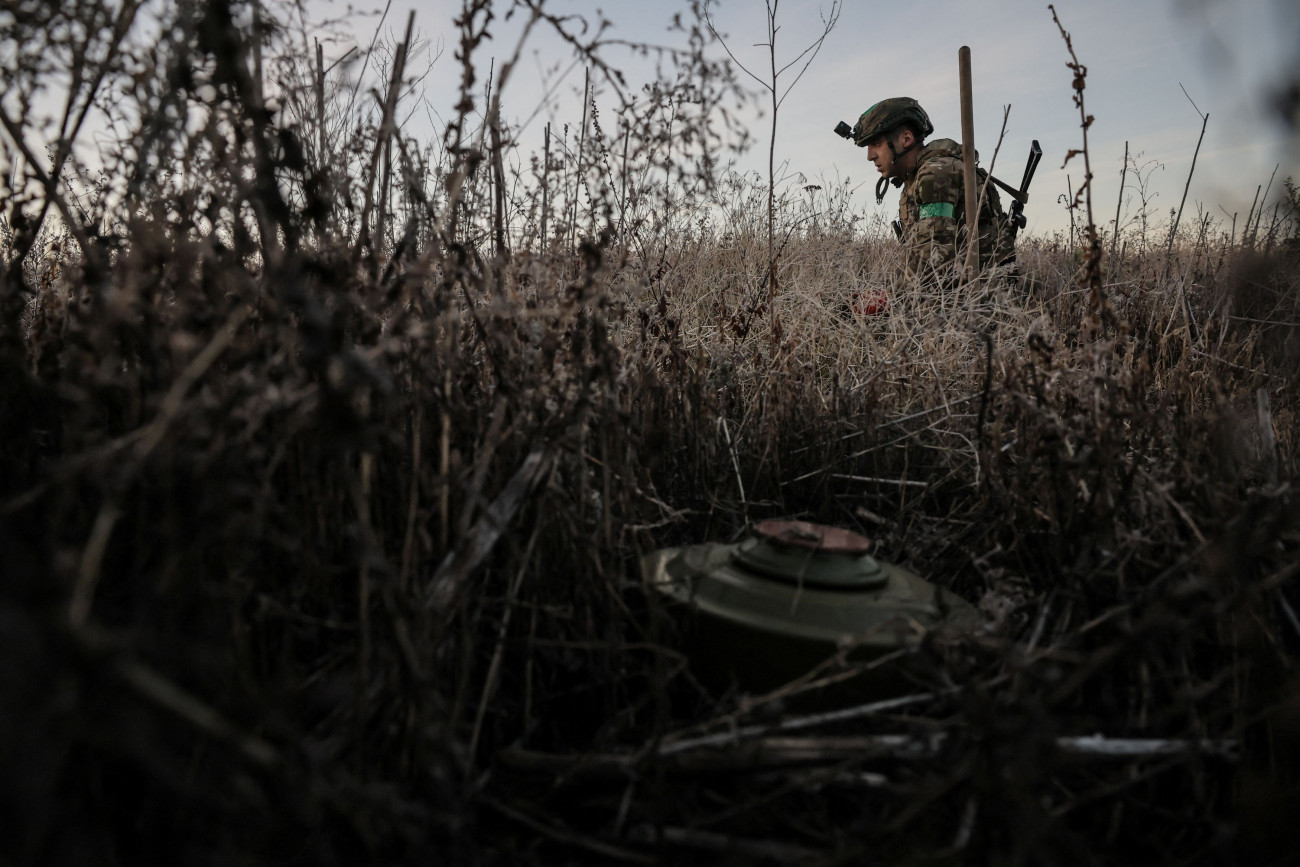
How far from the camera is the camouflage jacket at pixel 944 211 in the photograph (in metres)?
5.64

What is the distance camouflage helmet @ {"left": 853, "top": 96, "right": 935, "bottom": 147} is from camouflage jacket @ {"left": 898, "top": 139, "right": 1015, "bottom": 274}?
0.79 feet

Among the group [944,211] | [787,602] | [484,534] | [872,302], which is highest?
[944,211]

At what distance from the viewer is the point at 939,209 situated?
5.88 m

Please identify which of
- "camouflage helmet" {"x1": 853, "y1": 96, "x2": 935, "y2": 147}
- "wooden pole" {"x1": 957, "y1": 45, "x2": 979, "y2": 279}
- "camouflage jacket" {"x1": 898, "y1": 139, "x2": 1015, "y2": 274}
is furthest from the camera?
"camouflage helmet" {"x1": 853, "y1": 96, "x2": 935, "y2": 147}

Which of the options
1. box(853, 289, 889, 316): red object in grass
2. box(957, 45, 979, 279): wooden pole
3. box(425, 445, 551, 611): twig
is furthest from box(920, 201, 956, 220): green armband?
box(425, 445, 551, 611): twig

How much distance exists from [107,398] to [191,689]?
640mm

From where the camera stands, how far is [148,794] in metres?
0.96

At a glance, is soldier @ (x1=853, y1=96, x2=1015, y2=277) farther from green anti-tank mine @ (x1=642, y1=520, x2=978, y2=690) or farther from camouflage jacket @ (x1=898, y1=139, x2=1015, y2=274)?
green anti-tank mine @ (x1=642, y1=520, x2=978, y2=690)

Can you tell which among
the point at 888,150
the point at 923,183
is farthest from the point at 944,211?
the point at 888,150

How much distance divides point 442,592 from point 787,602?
65 cm

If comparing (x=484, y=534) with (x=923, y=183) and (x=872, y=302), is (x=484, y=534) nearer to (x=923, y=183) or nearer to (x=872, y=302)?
(x=872, y=302)

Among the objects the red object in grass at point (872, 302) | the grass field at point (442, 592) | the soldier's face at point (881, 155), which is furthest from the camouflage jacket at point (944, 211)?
the grass field at point (442, 592)

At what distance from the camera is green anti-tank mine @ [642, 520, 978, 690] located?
1415 millimetres

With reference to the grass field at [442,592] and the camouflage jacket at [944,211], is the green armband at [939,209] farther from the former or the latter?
the grass field at [442,592]
